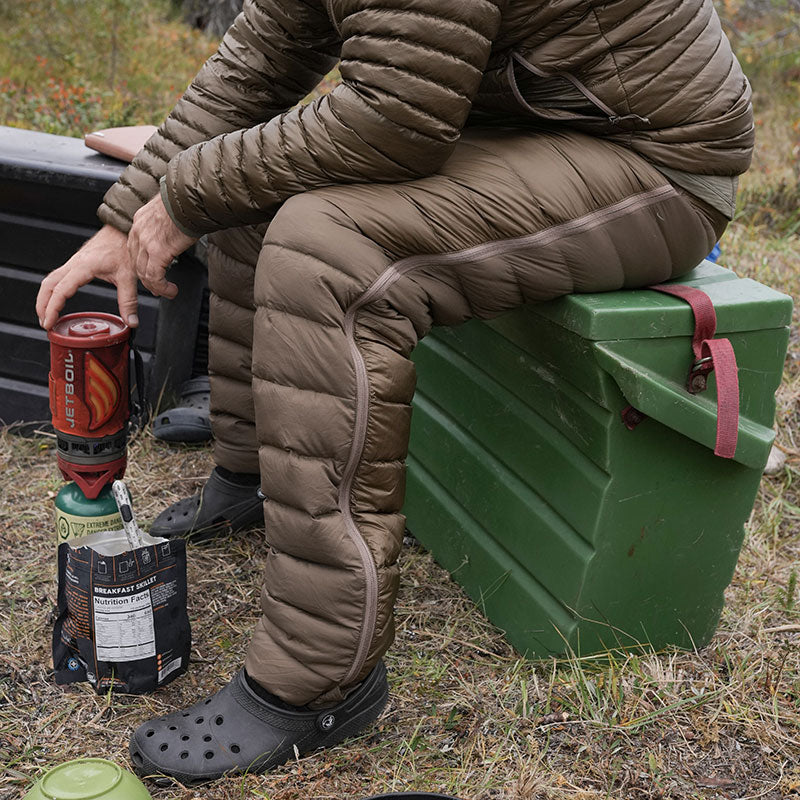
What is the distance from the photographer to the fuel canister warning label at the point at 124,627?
1798 mm

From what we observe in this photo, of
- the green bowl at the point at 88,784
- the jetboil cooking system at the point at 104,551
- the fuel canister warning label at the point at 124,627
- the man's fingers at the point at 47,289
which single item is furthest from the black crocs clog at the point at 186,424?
the green bowl at the point at 88,784

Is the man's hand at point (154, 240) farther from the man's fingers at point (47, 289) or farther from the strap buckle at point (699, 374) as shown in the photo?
the strap buckle at point (699, 374)

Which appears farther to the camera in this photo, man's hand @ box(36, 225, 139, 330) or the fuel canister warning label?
man's hand @ box(36, 225, 139, 330)

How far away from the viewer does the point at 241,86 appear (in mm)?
2064

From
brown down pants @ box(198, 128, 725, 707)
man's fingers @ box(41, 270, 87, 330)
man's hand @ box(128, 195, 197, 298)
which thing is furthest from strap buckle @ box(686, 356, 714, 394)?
man's fingers @ box(41, 270, 87, 330)

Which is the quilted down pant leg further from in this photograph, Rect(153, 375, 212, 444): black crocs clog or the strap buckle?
the strap buckle

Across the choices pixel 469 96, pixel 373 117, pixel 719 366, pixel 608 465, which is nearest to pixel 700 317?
pixel 719 366

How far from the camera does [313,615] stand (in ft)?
5.27

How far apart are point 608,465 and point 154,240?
93 cm

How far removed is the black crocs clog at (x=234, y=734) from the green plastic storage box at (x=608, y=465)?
462 millimetres

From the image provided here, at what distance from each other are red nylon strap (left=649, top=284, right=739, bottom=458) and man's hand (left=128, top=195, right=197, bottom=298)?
923 mm

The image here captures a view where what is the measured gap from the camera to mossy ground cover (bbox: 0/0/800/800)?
1704 millimetres

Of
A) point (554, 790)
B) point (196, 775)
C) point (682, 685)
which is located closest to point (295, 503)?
point (196, 775)

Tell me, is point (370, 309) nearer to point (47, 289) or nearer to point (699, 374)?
point (699, 374)
